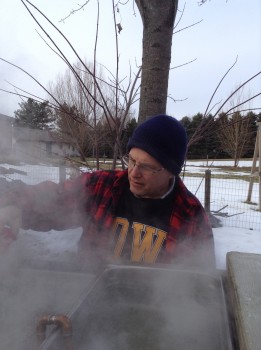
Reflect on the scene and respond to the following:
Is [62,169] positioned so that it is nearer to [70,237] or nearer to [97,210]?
[70,237]

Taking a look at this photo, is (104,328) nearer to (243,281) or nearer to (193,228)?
(243,281)

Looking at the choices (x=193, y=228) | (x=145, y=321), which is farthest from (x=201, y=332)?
(x=193, y=228)

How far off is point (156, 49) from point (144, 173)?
1259 millimetres

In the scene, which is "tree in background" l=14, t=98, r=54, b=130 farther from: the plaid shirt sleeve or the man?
the plaid shirt sleeve

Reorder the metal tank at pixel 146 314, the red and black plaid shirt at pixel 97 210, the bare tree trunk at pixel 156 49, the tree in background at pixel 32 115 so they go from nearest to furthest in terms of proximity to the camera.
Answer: the metal tank at pixel 146 314
the tree in background at pixel 32 115
the red and black plaid shirt at pixel 97 210
the bare tree trunk at pixel 156 49

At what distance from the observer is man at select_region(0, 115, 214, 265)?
1542mm

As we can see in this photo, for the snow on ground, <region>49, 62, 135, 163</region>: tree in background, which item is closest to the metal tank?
the snow on ground

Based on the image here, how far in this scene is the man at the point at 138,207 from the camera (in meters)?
1.54

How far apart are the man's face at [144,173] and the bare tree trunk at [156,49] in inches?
39.9

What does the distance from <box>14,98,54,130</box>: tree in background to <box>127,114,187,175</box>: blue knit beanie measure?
1.74 ft

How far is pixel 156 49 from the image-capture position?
2.38m

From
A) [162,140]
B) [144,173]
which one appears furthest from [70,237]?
[162,140]

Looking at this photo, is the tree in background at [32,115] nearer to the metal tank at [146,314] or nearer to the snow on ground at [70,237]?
the snow on ground at [70,237]

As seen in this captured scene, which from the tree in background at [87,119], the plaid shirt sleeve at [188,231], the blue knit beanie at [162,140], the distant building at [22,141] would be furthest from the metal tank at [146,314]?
the tree in background at [87,119]
